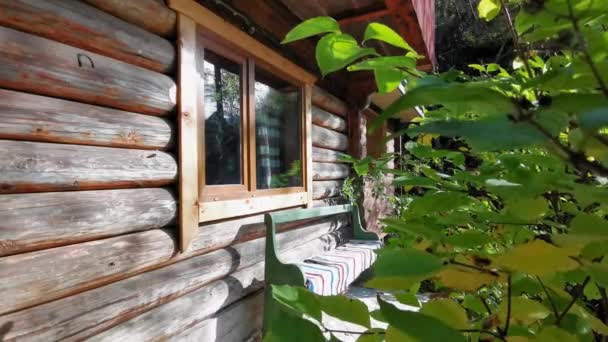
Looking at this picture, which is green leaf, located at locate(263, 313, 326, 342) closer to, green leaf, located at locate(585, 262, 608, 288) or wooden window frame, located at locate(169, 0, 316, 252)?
green leaf, located at locate(585, 262, 608, 288)

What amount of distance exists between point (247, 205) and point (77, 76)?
1.23 metres

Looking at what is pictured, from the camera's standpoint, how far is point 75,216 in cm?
138

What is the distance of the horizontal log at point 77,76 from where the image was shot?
4.02 ft

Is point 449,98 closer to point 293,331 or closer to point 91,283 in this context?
point 293,331

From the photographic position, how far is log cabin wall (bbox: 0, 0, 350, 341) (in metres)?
1.23

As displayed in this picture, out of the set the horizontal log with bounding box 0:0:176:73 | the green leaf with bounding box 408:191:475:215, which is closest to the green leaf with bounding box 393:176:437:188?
the green leaf with bounding box 408:191:475:215

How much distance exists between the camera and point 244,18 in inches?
90.3

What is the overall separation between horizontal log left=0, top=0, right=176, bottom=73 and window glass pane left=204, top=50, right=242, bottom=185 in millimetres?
356

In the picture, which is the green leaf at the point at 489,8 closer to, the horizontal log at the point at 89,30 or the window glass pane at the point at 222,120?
the horizontal log at the point at 89,30

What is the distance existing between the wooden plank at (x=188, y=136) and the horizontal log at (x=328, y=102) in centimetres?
166

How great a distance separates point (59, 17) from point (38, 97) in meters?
0.32

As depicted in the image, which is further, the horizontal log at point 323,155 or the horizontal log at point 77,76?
the horizontal log at point 323,155

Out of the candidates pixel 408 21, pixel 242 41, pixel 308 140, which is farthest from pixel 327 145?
pixel 242 41

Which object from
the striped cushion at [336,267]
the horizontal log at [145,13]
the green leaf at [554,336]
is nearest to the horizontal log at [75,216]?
the horizontal log at [145,13]
